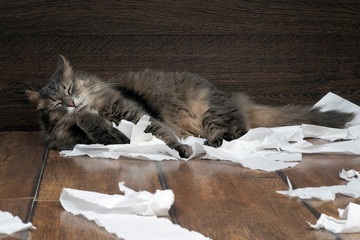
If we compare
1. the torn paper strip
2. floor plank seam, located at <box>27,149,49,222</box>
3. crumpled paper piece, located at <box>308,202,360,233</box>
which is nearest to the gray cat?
floor plank seam, located at <box>27,149,49,222</box>

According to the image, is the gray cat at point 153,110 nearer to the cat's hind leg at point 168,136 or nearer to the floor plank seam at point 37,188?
the cat's hind leg at point 168,136

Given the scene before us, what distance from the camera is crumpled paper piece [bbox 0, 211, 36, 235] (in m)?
1.58

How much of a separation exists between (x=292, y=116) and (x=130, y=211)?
1.29 metres

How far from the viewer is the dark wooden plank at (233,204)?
1.61m

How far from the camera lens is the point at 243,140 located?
2584mm

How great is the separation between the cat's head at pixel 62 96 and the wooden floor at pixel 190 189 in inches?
7.8

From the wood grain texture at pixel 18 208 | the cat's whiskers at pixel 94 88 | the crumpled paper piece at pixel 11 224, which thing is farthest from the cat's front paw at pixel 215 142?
the crumpled paper piece at pixel 11 224

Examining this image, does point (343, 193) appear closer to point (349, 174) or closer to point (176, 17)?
point (349, 174)

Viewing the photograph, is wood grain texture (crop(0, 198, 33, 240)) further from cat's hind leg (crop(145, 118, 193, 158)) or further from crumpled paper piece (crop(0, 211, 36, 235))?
cat's hind leg (crop(145, 118, 193, 158))

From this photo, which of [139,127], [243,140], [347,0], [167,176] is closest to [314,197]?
[167,176]

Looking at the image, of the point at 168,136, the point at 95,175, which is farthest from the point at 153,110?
the point at 95,175

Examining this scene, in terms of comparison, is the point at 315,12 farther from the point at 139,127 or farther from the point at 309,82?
the point at 139,127

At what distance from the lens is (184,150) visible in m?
2.45

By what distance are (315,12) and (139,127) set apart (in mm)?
1333
